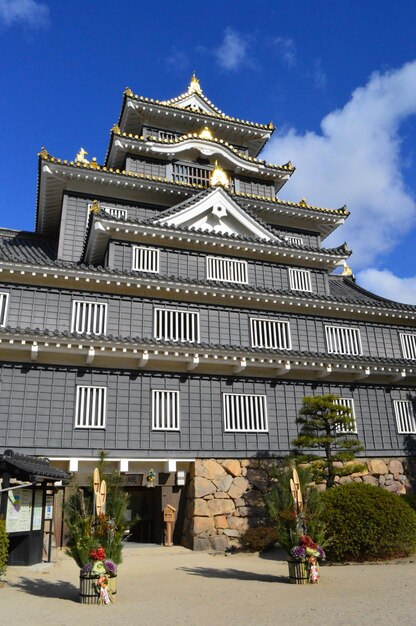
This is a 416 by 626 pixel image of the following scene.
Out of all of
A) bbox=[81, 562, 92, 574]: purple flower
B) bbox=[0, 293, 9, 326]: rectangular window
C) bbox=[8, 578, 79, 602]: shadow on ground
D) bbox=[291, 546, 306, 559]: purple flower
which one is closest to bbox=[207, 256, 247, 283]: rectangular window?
bbox=[0, 293, 9, 326]: rectangular window

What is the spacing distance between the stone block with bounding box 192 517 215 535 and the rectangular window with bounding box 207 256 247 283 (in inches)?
426

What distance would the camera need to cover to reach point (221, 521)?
1962 cm

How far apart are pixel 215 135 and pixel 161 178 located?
7.44 metres

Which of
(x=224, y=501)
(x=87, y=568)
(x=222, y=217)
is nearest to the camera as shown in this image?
(x=87, y=568)

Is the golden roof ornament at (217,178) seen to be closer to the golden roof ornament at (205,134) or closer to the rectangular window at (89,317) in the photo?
the golden roof ornament at (205,134)

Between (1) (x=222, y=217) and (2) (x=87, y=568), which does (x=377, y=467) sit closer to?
(1) (x=222, y=217)

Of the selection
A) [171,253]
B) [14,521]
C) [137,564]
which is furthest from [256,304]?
[14,521]

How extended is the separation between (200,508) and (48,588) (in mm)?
7761

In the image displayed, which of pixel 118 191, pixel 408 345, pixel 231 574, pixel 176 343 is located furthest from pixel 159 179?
pixel 231 574

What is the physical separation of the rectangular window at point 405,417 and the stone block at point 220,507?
9158 millimetres

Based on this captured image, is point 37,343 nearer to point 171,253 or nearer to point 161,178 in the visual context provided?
point 171,253

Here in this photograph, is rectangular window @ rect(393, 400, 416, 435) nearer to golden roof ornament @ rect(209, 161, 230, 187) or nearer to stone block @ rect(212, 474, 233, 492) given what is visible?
stone block @ rect(212, 474, 233, 492)

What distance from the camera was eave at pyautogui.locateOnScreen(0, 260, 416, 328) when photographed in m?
20.9

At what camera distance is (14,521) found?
14703mm
